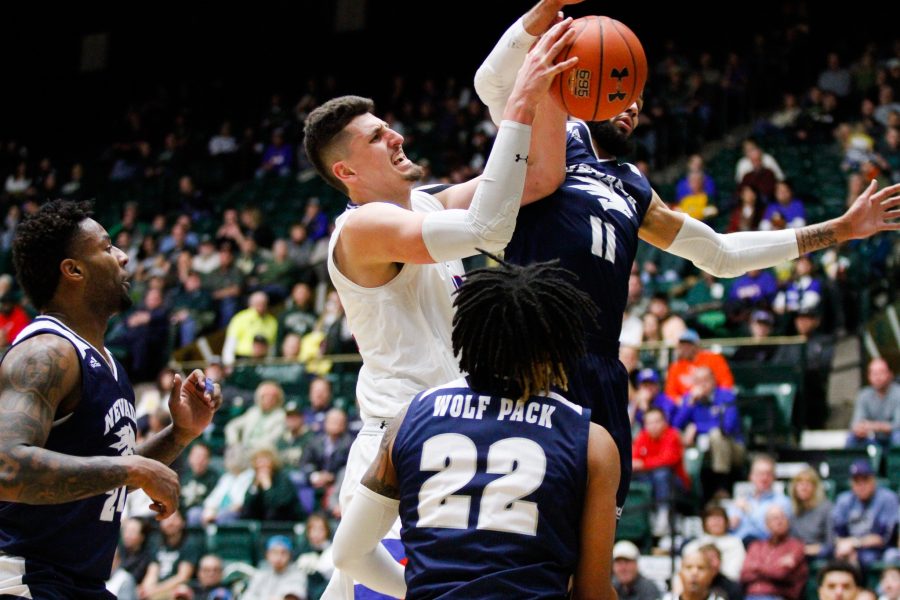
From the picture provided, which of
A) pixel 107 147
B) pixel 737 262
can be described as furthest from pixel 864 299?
pixel 107 147

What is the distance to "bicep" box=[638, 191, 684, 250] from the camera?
442 centimetres

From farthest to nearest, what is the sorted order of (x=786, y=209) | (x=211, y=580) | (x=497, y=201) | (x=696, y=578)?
1. (x=786, y=209)
2. (x=211, y=580)
3. (x=696, y=578)
4. (x=497, y=201)

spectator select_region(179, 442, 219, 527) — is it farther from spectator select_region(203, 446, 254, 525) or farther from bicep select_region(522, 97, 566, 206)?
bicep select_region(522, 97, 566, 206)

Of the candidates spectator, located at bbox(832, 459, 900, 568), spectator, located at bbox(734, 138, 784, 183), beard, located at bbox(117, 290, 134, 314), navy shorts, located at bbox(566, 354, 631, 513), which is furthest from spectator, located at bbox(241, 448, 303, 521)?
navy shorts, located at bbox(566, 354, 631, 513)

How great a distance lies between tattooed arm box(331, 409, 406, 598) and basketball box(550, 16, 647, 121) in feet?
4.07

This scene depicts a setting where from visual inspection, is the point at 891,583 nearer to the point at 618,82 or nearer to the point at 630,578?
the point at 630,578

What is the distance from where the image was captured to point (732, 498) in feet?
31.0

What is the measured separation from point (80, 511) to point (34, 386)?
1.42 ft

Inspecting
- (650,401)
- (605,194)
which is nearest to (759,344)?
(650,401)

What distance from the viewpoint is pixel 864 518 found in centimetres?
832

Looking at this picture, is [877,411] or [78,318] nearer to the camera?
[78,318]

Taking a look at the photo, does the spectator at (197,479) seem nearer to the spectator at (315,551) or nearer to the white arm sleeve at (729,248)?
the spectator at (315,551)

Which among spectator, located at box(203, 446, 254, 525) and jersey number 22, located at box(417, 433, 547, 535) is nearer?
jersey number 22, located at box(417, 433, 547, 535)

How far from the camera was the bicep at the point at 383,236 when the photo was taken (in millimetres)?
3734
